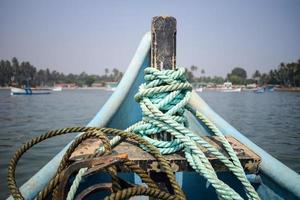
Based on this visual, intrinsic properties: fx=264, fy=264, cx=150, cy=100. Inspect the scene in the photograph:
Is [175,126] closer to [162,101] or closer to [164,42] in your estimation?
[162,101]

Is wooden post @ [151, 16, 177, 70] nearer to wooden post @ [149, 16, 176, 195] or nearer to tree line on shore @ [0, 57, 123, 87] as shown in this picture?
wooden post @ [149, 16, 176, 195]

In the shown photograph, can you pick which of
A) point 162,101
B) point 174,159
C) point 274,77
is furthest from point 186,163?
point 274,77

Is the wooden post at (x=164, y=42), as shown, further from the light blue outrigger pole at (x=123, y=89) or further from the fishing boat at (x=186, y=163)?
the light blue outrigger pole at (x=123, y=89)

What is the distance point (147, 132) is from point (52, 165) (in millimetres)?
924

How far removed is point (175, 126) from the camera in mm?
1340

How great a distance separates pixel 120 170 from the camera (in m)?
1.25

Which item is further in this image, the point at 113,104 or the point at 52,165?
the point at 113,104

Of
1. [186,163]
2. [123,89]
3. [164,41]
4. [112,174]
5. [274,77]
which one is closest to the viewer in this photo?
[112,174]

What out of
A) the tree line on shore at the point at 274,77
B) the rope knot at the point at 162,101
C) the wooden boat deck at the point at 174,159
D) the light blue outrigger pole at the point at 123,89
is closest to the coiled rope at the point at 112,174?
the wooden boat deck at the point at 174,159

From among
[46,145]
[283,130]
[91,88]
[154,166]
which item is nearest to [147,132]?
[154,166]

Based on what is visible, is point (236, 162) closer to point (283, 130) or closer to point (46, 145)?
point (46, 145)

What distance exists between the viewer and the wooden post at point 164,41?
151 cm

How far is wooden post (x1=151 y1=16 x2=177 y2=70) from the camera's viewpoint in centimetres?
151

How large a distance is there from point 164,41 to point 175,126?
501 millimetres
